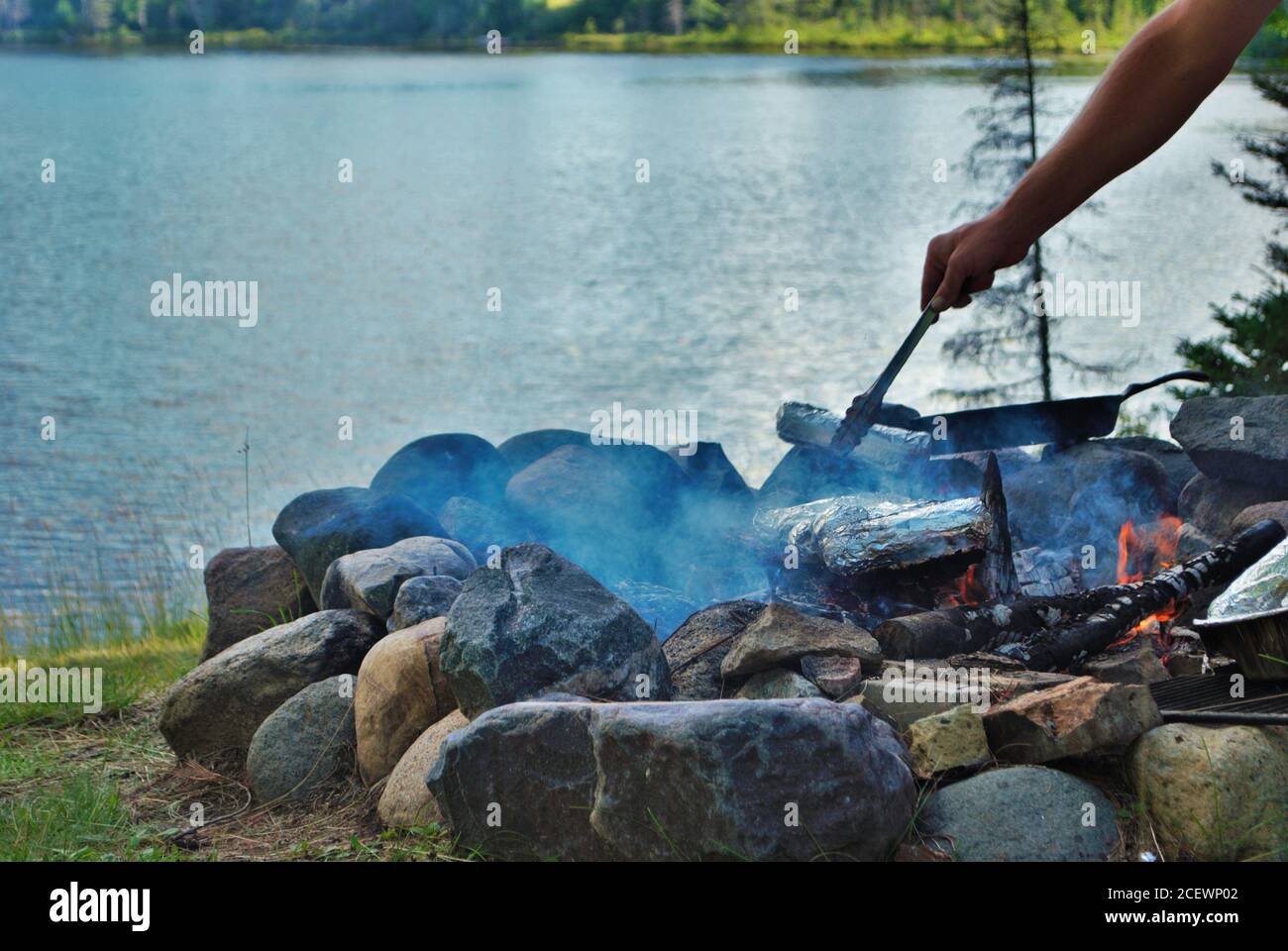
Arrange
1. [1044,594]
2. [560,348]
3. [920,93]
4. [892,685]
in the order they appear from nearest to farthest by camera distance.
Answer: [892,685] → [1044,594] → [560,348] → [920,93]

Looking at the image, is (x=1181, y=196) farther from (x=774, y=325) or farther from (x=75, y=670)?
(x=75, y=670)

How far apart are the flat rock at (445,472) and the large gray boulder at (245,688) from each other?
1.34 metres

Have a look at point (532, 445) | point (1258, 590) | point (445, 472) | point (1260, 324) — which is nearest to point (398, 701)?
point (445, 472)

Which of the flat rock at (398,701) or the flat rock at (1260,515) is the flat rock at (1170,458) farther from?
the flat rock at (398,701)

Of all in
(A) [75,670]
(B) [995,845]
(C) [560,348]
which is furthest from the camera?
(C) [560,348]

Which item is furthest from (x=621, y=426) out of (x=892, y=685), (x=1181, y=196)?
(x=1181, y=196)

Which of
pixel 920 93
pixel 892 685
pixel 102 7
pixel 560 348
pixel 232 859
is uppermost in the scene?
pixel 102 7

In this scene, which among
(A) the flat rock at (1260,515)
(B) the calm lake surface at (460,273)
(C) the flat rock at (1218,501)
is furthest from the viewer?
(B) the calm lake surface at (460,273)

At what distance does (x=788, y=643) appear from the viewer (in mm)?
3762

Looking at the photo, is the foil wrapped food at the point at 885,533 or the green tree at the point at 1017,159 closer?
the foil wrapped food at the point at 885,533

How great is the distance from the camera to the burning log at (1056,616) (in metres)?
3.91

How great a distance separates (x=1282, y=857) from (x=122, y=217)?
19.5 m

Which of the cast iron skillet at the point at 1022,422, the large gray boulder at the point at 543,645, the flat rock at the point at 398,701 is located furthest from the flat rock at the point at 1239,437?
the flat rock at the point at 398,701
